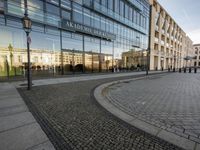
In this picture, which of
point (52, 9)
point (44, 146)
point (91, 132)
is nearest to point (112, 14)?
point (52, 9)

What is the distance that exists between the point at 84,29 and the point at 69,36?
2902mm

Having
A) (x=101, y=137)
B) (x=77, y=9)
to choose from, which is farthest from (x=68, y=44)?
(x=101, y=137)

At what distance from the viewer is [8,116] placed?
166 inches

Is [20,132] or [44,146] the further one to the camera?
[20,132]

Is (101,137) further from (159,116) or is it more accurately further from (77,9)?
(77,9)

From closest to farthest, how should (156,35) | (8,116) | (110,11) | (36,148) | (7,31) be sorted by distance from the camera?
(36,148) < (8,116) < (7,31) < (110,11) < (156,35)

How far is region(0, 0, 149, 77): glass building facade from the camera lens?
550 inches

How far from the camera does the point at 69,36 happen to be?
19.0 m

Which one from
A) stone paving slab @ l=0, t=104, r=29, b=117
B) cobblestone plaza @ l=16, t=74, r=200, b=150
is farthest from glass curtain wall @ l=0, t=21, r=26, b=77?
cobblestone plaza @ l=16, t=74, r=200, b=150

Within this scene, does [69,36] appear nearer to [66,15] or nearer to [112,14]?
[66,15]

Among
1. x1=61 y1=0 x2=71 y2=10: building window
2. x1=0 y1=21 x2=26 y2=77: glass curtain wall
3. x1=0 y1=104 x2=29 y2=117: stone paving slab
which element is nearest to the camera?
x1=0 y1=104 x2=29 y2=117: stone paving slab

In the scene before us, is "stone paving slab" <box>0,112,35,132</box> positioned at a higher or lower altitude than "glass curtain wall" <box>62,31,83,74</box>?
lower

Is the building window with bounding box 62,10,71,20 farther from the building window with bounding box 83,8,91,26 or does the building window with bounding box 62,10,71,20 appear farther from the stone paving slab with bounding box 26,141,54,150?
the stone paving slab with bounding box 26,141,54,150

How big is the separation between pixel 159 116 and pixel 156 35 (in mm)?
44427
